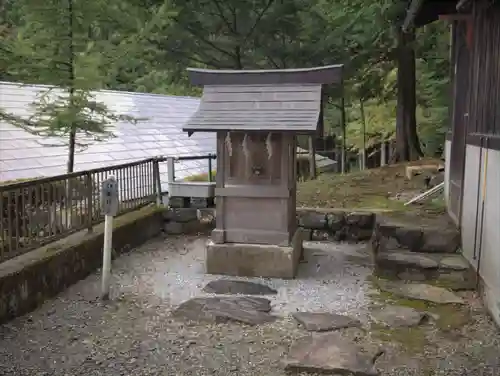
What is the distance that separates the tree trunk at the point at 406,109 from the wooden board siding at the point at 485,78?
5.77 meters

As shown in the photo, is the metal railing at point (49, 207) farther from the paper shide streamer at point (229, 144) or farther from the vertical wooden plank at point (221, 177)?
Answer: the paper shide streamer at point (229, 144)

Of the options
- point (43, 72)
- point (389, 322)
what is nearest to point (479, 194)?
point (389, 322)

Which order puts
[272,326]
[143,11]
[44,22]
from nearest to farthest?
[272,326], [44,22], [143,11]

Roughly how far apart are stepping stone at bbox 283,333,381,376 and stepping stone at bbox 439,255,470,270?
207cm

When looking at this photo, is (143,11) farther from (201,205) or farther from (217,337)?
(217,337)

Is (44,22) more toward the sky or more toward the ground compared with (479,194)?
more toward the sky

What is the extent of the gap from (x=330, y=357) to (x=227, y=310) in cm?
134

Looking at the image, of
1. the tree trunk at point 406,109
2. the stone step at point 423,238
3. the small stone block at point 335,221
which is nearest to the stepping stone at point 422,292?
the stone step at point 423,238

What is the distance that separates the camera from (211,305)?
4.93m

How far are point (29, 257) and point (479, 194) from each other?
15.5 feet

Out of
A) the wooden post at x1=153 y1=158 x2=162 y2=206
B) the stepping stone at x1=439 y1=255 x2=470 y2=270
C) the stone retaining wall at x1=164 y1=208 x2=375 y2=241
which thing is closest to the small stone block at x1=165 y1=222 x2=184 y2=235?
the stone retaining wall at x1=164 y1=208 x2=375 y2=241

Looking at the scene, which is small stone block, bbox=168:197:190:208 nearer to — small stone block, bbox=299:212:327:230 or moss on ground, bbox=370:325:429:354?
small stone block, bbox=299:212:327:230

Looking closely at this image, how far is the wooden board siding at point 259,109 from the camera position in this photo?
5645mm

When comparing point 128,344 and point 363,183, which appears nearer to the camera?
point 128,344
